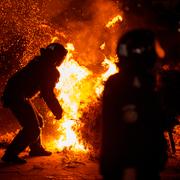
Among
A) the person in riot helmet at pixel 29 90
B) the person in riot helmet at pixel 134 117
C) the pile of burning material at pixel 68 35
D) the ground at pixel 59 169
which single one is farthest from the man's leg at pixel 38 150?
the person in riot helmet at pixel 134 117

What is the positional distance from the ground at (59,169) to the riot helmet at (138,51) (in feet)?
10.5

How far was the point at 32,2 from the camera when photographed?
1327 centimetres

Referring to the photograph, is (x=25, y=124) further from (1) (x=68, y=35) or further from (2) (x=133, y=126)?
(1) (x=68, y=35)

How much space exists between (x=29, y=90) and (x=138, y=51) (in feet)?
14.4

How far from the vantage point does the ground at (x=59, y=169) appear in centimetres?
638

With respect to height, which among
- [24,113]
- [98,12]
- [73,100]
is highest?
[98,12]

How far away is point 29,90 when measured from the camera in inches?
295

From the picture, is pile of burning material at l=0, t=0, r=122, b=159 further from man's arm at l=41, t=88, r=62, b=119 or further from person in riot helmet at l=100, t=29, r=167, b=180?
person in riot helmet at l=100, t=29, r=167, b=180

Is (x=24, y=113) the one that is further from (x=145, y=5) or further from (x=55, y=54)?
(x=145, y=5)

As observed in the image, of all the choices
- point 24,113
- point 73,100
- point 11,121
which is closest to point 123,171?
point 24,113

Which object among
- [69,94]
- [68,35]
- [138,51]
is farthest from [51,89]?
[68,35]

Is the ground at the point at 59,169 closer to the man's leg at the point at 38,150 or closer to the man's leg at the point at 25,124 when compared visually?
the man's leg at the point at 38,150

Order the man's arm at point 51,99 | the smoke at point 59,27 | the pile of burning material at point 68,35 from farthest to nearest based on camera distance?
1. the smoke at point 59,27
2. the pile of burning material at point 68,35
3. the man's arm at point 51,99

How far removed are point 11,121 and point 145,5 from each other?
22.4ft
